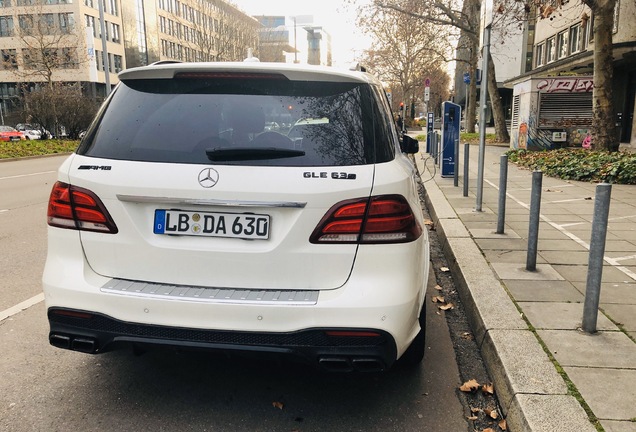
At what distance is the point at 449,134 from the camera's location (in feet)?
39.2

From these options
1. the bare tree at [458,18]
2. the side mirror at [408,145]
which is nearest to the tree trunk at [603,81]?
the bare tree at [458,18]

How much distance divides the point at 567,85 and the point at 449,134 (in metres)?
7.53

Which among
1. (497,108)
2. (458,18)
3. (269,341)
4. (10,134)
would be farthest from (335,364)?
(10,134)

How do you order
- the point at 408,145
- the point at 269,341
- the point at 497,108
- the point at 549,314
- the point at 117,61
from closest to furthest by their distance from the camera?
the point at 269,341 < the point at 549,314 < the point at 408,145 < the point at 497,108 < the point at 117,61

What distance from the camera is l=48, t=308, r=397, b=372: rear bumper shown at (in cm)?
248

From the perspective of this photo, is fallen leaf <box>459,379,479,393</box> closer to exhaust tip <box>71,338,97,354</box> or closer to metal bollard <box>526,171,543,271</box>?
metal bollard <box>526,171,543,271</box>

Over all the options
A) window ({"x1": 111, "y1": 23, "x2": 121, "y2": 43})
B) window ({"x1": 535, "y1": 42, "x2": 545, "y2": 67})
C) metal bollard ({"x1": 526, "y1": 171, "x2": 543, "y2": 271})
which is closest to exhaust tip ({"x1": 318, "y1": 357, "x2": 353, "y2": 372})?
metal bollard ({"x1": 526, "y1": 171, "x2": 543, "y2": 271})

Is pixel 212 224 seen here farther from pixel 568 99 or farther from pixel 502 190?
pixel 568 99

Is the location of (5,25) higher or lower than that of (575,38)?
higher

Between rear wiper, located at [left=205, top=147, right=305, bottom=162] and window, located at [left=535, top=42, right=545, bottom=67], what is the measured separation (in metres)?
34.1

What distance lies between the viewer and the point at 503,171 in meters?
5.92

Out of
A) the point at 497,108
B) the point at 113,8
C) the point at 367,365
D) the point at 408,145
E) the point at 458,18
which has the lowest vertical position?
the point at 367,365

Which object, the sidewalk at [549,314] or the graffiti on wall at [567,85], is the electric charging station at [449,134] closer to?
the sidewalk at [549,314]

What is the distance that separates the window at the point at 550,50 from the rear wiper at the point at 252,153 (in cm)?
3196
